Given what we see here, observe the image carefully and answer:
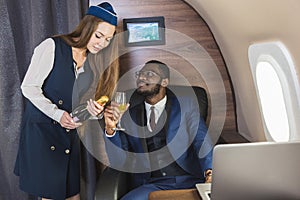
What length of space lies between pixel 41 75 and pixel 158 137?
73cm

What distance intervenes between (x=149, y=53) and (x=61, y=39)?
631mm

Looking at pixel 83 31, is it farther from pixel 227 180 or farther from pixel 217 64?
pixel 227 180

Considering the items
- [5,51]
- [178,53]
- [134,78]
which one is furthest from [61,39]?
[178,53]

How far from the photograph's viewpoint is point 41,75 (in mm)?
2207

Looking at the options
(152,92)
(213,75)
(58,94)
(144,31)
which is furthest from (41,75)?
(213,75)

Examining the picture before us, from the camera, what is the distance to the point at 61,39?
223 centimetres

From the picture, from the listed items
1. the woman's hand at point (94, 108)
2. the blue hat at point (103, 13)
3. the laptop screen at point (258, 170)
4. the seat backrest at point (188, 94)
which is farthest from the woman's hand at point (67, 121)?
the laptop screen at point (258, 170)

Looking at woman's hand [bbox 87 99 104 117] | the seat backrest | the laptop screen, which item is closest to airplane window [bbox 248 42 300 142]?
the laptop screen

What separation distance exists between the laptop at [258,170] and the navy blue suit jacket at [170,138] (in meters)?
1.09

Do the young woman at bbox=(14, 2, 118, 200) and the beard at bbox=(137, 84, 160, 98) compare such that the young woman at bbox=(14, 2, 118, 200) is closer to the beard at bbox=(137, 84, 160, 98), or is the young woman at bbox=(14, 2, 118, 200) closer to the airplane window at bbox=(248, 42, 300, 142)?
the beard at bbox=(137, 84, 160, 98)

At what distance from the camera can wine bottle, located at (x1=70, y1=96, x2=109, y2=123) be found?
2.29 m

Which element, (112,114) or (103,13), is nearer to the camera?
(103,13)

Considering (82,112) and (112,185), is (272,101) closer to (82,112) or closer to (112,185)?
(112,185)

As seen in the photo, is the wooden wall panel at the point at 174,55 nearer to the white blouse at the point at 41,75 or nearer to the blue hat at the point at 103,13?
the blue hat at the point at 103,13
